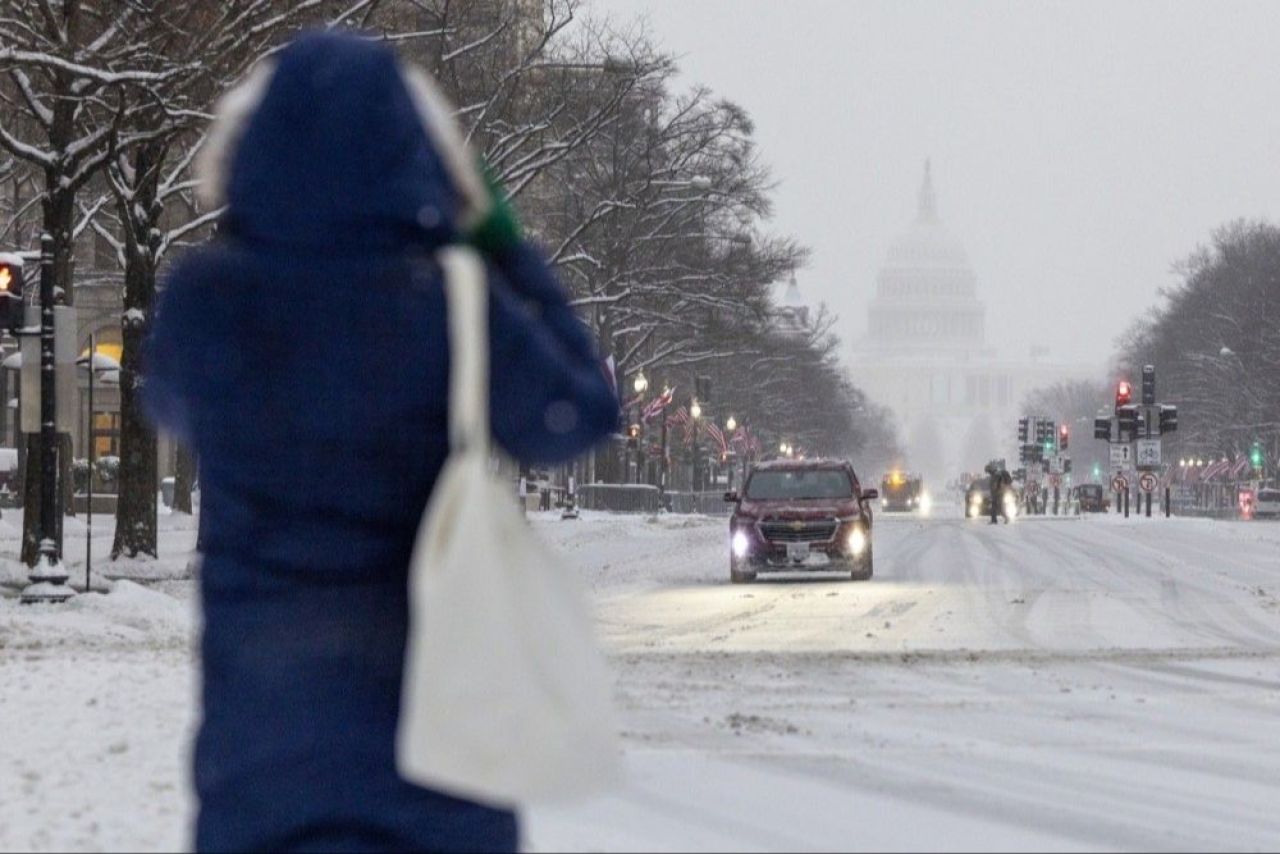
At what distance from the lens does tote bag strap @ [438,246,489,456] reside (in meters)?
3.63

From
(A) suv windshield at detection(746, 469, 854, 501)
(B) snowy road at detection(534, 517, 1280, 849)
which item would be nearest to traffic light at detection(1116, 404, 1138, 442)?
(A) suv windshield at detection(746, 469, 854, 501)

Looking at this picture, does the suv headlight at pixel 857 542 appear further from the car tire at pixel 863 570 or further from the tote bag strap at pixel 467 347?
the tote bag strap at pixel 467 347

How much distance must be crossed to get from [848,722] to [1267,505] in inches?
3418

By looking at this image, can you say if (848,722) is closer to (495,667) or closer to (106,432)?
(495,667)

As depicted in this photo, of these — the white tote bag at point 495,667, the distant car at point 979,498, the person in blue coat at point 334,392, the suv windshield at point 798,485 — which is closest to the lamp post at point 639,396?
the distant car at point 979,498

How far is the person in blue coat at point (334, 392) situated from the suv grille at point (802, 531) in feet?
87.8

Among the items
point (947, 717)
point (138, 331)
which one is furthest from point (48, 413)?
point (947, 717)

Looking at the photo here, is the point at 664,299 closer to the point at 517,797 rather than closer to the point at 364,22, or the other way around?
the point at 364,22

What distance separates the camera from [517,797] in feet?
11.2

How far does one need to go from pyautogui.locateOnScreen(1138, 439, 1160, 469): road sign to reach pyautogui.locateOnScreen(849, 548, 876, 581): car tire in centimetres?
4365

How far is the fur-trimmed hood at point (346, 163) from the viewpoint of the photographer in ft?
12.2

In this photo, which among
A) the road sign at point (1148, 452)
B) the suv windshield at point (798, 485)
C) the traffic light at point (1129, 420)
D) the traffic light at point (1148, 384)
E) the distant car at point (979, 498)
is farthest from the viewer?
the distant car at point (979, 498)

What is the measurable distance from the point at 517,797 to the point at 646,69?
124 ft

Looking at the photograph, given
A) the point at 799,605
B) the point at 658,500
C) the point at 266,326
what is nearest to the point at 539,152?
the point at 799,605
